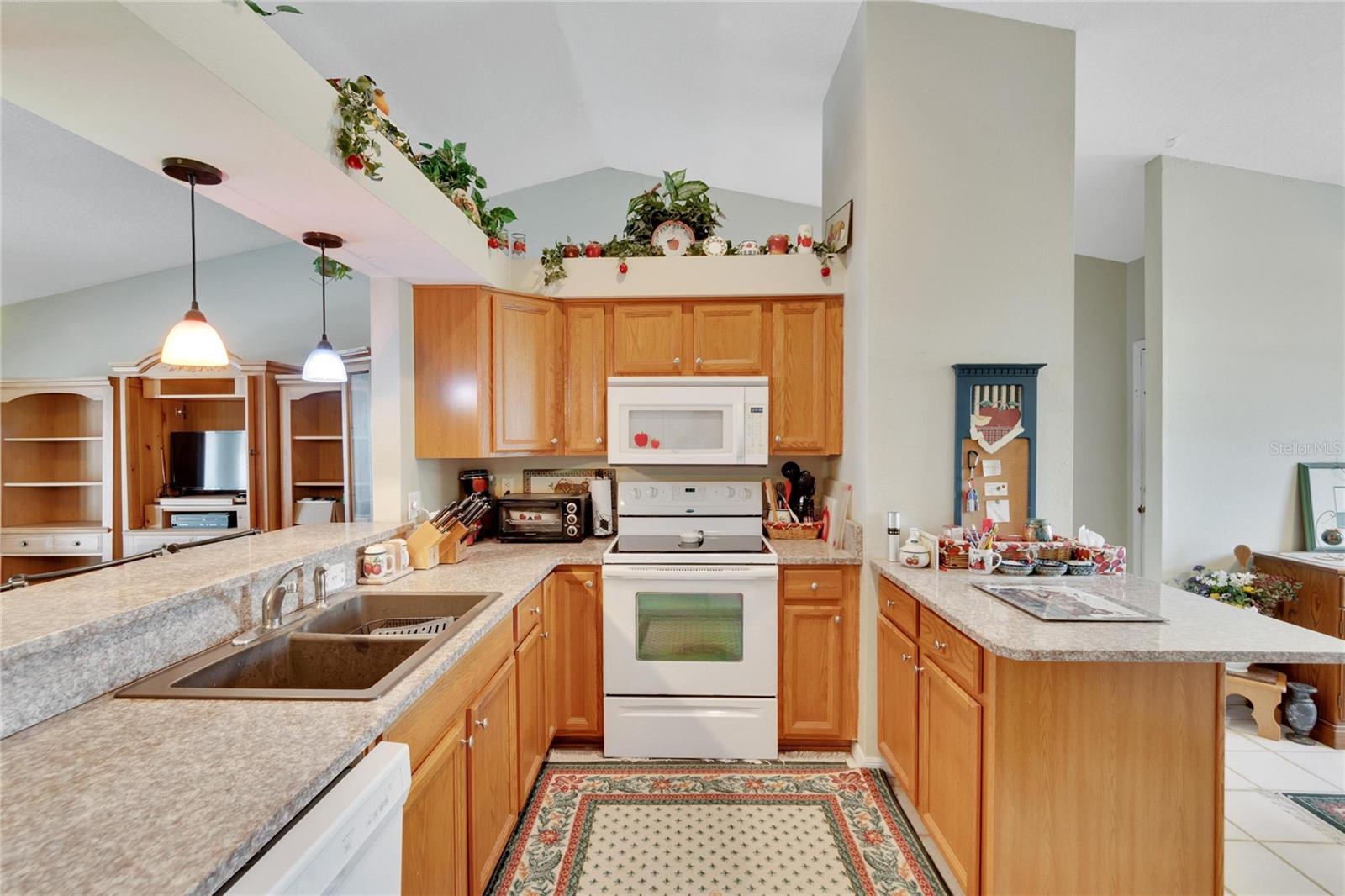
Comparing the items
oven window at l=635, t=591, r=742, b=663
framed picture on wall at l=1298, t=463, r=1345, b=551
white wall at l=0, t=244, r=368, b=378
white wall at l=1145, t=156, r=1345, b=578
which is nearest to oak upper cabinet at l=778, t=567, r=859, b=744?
oven window at l=635, t=591, r=742, b=663

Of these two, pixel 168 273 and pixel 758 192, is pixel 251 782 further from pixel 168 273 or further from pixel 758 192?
pixel 168 273

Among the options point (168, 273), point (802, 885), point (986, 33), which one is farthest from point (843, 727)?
point (168, 273)

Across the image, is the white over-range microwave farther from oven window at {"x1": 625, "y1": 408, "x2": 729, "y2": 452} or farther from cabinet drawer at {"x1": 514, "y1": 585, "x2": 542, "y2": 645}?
cabinet drawer at {"x1": 514, "y1": 585, "x2": 542, "y2": 645}

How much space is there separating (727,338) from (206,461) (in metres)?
3.82

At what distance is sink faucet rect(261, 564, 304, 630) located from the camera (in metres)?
1.53

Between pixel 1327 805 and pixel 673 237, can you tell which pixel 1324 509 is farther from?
pixel 673 237

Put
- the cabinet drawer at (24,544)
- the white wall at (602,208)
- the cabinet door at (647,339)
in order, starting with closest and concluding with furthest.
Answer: the cabinet door at (647,339) < the cabinet drawer at (24,544) < the white wall at (602,208)

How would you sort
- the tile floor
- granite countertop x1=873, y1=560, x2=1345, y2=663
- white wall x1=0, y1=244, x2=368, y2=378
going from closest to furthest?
granite countertop x1=873, y1=560, x2=1345, y2=663
the tile floor
white wall x1=0, y1=244, x2=368, y2=378

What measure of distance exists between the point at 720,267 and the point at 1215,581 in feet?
9.72

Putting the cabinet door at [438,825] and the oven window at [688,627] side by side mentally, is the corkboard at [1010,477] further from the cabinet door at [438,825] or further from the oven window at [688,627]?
the cabinet door at [438,825]

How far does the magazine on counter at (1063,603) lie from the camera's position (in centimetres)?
159

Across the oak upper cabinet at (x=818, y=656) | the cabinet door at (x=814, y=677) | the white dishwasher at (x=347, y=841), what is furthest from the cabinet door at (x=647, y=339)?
the white dishwasher at (x=347, y=841)

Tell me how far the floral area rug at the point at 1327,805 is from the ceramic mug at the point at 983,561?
4.91 ft

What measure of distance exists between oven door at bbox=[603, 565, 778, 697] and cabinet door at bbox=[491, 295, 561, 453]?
2.75ft
